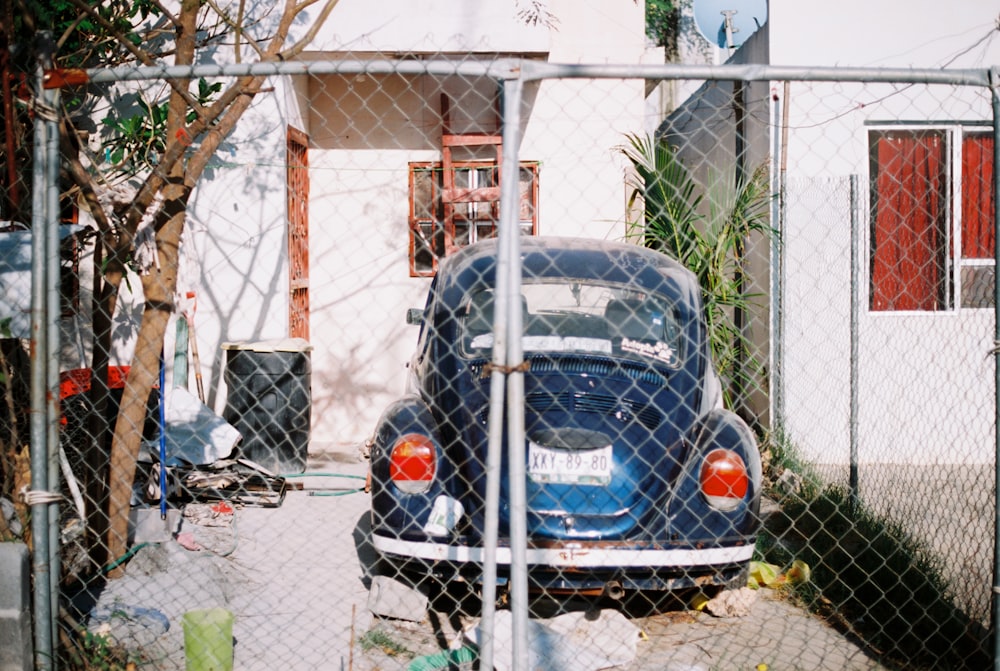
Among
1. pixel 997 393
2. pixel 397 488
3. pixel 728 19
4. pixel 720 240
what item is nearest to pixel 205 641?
pixel 397 488

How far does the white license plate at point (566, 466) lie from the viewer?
163 inches

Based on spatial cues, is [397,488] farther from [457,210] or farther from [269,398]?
[457,210]

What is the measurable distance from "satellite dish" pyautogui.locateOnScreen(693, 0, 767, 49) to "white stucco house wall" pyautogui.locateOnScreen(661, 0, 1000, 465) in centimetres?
154

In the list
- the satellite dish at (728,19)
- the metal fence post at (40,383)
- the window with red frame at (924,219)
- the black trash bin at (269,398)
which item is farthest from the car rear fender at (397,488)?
the satellite dish at (728,19)

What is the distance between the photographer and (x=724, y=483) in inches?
166

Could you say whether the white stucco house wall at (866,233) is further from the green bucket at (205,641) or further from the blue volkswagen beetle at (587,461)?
the green bucket at (205,641)

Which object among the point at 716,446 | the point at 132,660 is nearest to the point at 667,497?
the point at 716,446

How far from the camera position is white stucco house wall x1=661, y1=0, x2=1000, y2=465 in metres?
7.09

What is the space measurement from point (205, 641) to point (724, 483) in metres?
2.27

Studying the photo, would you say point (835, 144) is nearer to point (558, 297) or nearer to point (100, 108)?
point (558, 297)

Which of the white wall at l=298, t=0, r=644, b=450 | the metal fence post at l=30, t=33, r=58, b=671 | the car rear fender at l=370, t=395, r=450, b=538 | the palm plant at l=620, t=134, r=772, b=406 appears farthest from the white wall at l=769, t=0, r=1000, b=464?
the metal fence post at l=30, t=33, r=58, b=671

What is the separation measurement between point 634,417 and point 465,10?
4943 mm

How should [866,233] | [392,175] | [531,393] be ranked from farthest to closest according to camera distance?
1. [392,175]
2. [866,233]
3. [531,393]

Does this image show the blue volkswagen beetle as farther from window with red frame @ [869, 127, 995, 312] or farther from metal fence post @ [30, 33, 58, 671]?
window with red frame @ [869, 127, 995, 312]
